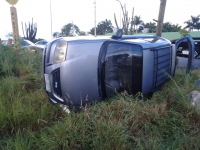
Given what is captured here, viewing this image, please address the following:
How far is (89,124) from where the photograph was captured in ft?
6.67

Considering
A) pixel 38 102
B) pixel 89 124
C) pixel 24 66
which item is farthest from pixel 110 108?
pixel 24 66

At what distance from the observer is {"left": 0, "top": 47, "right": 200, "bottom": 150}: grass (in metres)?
1.84

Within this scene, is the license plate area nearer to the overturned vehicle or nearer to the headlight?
the overturned vehicle

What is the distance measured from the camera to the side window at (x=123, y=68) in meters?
2.65

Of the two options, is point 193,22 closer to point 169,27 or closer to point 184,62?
point 169,27

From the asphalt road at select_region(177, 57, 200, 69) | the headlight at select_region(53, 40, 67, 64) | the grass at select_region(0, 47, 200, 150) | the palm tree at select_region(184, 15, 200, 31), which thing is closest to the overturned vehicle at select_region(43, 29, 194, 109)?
the headlight at select_region(53, 40, 67, 64)

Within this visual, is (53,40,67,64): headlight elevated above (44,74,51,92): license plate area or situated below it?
above

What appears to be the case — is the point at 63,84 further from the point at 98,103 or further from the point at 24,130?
the point at 24,130

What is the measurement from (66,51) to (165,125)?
5.24ft

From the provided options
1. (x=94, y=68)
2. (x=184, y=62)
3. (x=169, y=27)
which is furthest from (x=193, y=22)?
(x=94, y=68)

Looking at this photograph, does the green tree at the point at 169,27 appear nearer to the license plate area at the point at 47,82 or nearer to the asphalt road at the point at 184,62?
the asphalt road at the point at 184,62

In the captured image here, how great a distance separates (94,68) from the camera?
2.47 meters

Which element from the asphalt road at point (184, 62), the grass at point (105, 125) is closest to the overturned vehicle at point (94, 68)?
the grass at point (105, 125)

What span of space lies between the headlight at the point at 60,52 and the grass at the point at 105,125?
2.35ft
